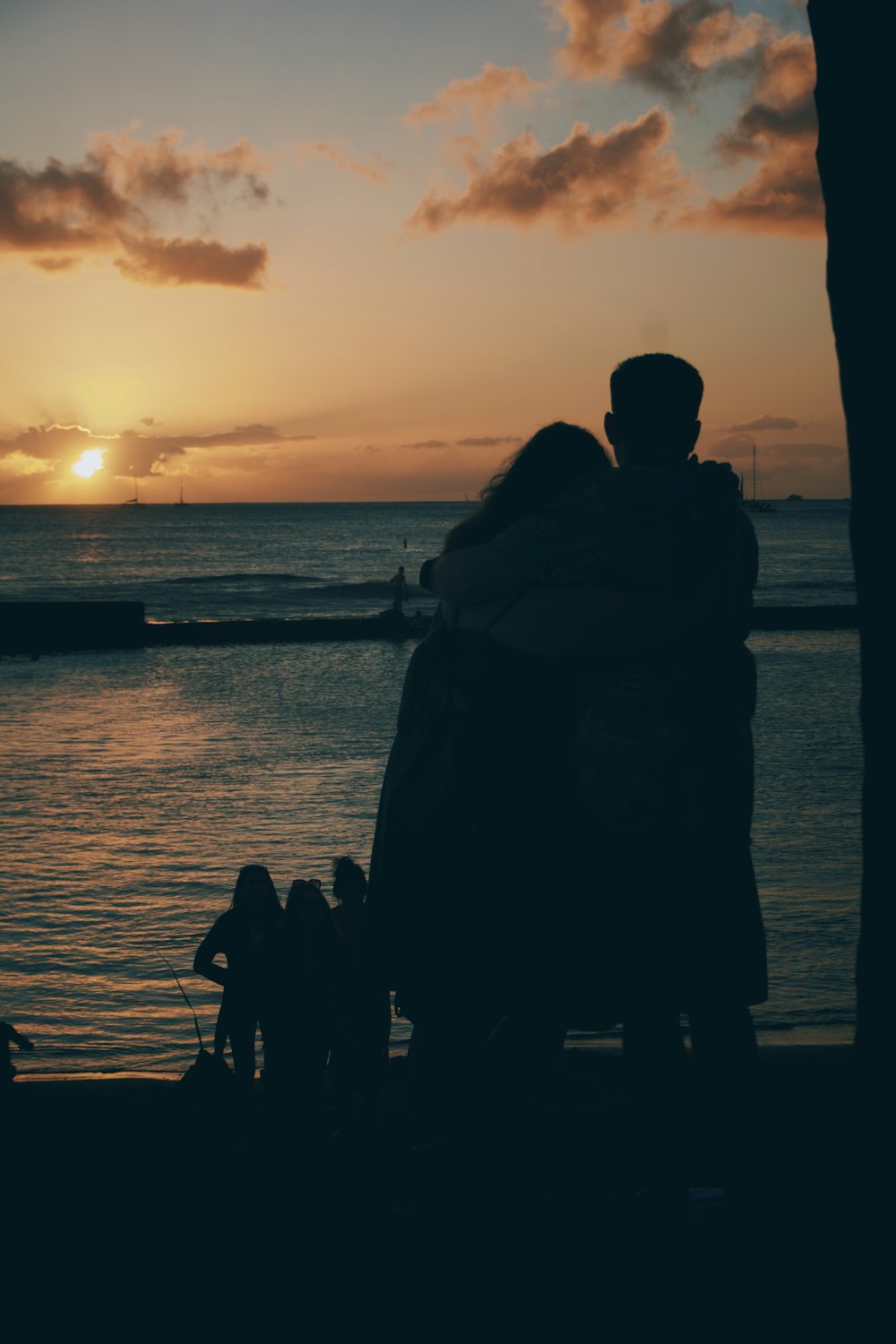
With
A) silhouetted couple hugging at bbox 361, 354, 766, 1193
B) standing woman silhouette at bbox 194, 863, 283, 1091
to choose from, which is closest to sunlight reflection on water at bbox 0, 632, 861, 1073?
standing woman silhouette at bbox 194, 863, 283, 1091

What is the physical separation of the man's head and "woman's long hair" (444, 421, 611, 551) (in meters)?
0.07

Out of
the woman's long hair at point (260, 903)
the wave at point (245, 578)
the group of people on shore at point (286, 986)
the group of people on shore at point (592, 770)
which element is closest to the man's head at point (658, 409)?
the group of people on shore at point (592, 770)

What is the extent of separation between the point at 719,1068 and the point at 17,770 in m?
13.1

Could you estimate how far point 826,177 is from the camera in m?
2.21

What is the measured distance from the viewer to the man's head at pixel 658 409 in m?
2.20

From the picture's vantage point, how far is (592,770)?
6.61 ft

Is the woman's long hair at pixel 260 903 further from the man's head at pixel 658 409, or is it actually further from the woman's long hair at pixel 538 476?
the man's head at pixel 658 409

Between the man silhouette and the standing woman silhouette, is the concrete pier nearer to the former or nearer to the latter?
the standing woman silhouette

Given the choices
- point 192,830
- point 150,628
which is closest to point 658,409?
point 192,830

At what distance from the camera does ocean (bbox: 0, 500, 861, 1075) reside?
6.84 meters

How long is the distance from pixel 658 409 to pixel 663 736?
62 cm

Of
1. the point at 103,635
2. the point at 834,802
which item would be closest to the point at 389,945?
the point at 834,802

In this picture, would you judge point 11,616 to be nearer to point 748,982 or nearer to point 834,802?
point 834,802

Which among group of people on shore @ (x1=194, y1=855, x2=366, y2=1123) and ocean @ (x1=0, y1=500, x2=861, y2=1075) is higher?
group of people on shore @ (x1=194, y1=855, x2=366, y2=1123)
